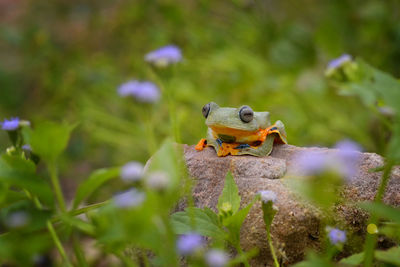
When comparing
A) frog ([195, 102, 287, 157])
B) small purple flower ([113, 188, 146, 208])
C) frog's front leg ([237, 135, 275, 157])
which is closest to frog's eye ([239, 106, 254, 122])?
frog ([195, 102, 287, 157])

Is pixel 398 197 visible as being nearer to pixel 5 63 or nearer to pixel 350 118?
pixel 350 118

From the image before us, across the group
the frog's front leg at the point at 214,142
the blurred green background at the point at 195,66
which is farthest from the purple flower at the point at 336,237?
the blurred green background at the point at 195,66

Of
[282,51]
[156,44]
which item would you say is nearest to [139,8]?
[156,44]

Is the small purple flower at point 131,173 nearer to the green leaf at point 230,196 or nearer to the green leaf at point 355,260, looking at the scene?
the green leaf at point 230,196

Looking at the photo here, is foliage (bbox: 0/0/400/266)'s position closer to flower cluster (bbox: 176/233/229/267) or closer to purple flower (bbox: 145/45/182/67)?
purple flower (bbox: 145/45/182/67)

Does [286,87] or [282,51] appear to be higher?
[282,51]

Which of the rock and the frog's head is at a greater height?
the frog's head

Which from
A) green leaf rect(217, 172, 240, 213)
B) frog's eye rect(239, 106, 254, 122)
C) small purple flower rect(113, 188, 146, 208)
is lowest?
green leaf rect(217, 172, 240, 213)
